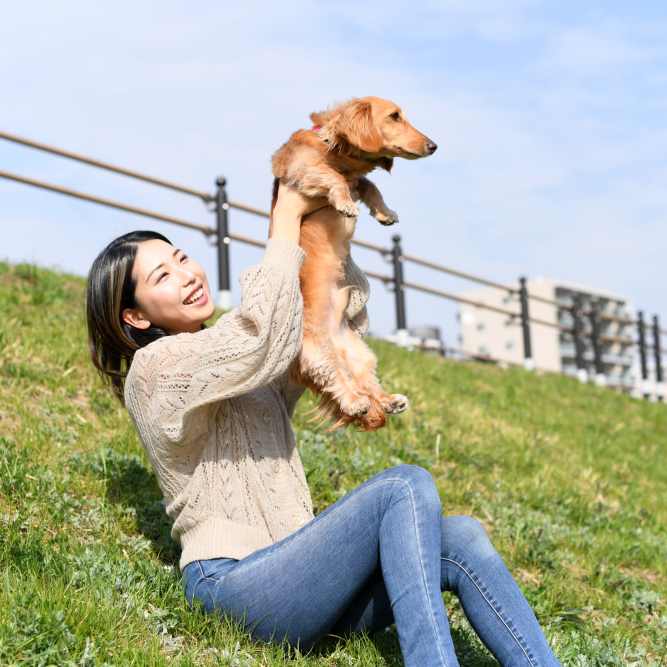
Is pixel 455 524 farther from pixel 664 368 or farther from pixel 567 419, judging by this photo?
pixel 664 368

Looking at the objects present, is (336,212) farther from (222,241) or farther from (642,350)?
(642,350)

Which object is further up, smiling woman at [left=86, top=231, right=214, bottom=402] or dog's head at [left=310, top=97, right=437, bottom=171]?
dog's head at [left=310, top=97, right=437, bottom=171]

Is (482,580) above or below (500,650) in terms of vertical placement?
above

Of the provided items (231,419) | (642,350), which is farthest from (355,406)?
(642,350)

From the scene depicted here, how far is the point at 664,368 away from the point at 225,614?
17.2 metres

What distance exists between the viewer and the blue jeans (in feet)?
8.02

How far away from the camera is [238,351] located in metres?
2.54

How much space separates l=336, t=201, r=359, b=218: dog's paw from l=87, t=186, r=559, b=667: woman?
0.11m

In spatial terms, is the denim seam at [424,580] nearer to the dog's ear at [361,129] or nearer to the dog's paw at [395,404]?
the dog's paw at [395,404]

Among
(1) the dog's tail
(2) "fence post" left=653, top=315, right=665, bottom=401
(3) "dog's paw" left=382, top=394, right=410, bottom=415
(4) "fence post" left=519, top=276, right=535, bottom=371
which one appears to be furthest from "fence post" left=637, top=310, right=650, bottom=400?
(1) the dog's tail

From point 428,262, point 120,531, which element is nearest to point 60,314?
point 120,531

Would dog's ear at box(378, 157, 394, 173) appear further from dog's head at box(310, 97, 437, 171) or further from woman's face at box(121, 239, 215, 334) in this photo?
woman's face at box(121, 239, 215, 334)

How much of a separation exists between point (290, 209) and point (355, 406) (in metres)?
0.67

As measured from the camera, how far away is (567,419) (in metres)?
8.01
